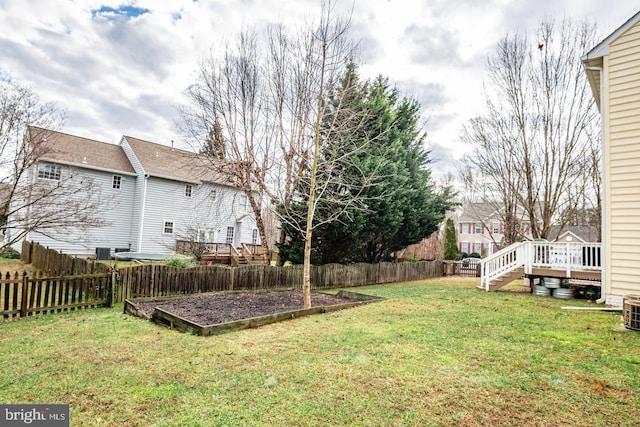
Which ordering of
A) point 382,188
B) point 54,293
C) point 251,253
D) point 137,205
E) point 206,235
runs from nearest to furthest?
point 54,293 < point 382,188 < point 137,205 < point 251,253 < point 206,235

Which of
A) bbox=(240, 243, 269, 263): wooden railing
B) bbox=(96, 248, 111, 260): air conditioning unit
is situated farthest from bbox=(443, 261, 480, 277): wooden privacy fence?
bbox=(96, 248, 111, 260): air conditioning unit

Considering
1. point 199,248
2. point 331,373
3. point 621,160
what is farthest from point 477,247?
point 331,373

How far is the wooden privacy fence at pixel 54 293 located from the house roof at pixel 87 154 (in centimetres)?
1272

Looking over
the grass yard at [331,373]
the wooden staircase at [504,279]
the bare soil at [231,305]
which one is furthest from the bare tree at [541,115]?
the bare soil at [231,305]

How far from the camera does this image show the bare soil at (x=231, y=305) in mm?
6410

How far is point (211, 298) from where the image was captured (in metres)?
8.23

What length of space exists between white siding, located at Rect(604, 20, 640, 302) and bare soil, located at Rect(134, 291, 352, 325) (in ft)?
21.3

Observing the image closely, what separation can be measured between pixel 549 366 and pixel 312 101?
937cm

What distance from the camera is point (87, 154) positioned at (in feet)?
63.2

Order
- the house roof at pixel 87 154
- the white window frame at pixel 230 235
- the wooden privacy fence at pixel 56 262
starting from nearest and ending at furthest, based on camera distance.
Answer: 1. the wooden privacy fence at pixel 56 262
2. the house roof at pixel 87 154
3. the white window frame at pixel 230 235

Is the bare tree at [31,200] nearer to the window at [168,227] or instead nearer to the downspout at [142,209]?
the downspout at [142,209]

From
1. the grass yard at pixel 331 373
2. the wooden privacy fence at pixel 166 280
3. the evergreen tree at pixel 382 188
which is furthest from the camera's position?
the evergreen tree at pixel 382 188

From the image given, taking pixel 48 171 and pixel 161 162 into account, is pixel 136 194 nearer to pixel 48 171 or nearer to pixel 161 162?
pixel 161 162

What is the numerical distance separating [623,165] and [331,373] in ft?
28.1
